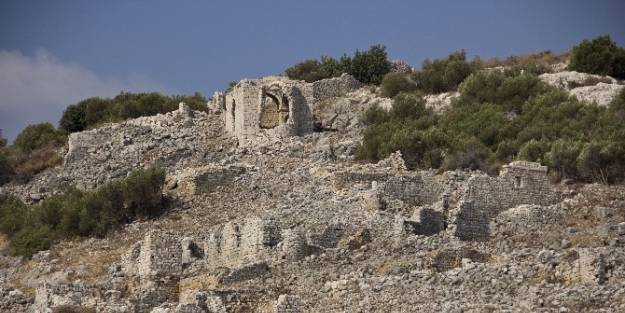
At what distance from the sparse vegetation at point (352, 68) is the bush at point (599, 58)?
21.6 ft

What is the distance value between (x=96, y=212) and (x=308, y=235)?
30.3 feet

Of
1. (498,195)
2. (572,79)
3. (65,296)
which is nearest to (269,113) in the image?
(572,79)

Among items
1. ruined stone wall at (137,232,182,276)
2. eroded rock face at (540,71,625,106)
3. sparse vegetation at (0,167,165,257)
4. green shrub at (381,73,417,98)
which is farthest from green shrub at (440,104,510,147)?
ruined stone wall at (137,232,182,276)

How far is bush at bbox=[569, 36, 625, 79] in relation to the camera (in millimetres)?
58000

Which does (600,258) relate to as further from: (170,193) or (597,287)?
(170,193)

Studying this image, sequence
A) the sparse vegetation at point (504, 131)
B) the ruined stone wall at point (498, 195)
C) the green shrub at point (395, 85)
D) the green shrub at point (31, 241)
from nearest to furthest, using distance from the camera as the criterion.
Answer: the ruined stone wall at point (498, 195) < the green shrub at point (31, 241) < the sparse vegetation at point (504, 131) < the green shrub at point (395, 85)

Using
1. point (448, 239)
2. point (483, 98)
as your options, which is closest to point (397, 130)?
point (483, 98)

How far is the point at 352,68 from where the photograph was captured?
61.8 metres

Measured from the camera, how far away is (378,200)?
134 ft

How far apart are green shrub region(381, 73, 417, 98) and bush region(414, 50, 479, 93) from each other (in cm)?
42

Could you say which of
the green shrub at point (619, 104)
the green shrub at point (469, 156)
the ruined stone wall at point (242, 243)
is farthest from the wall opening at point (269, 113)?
the ruined stone wall at point (242, 243)

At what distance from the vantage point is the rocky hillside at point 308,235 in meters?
33.6

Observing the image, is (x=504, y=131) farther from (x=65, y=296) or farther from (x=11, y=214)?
(x=65, y=296)

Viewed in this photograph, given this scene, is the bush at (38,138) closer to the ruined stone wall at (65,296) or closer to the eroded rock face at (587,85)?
the eroded rock face at (587,85)
